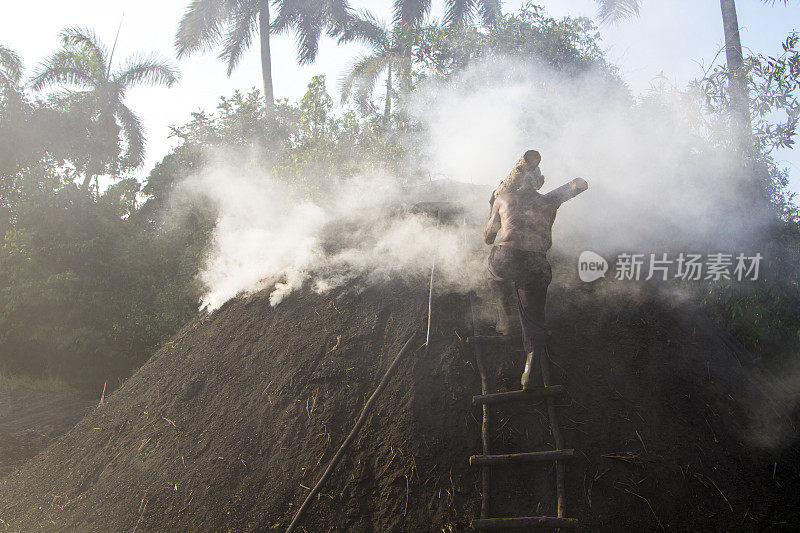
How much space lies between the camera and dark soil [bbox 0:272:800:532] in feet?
11.2

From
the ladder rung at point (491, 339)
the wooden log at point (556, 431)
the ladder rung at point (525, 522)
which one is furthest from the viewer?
the ladder rung at point (491, 339)

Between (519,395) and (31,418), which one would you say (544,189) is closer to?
(519,395)

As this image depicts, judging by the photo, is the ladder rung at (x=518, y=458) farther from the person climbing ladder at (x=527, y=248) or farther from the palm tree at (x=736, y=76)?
the palm tree at (x=736, y=76)

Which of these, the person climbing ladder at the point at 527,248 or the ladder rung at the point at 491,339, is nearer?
the person climbing ladder at the point at 527,248

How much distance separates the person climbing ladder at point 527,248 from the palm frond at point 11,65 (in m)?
17.0

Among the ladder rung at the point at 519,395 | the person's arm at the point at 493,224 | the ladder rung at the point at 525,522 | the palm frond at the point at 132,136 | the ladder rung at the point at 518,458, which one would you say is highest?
the palm frond at the point at 132,136

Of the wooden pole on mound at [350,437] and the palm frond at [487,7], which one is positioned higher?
the palm frond at [487,7]

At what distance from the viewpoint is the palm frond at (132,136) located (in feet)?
57.7

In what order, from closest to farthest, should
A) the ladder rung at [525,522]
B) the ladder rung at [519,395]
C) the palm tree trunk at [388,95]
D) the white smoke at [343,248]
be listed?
the ladder rung at [525,522] < the ladder rung at [519,395] < the white smoke at [343,248] < the palm tree trunk at [388,95]

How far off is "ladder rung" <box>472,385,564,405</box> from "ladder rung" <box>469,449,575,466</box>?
457 millimetres

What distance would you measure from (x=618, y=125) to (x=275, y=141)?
351 inches

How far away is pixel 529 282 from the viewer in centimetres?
402

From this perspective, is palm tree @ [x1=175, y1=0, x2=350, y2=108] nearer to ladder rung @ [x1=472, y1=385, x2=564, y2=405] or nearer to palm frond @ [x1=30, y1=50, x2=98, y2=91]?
palm frond @ [x1=30, y1=50, x2=98, y2=91]

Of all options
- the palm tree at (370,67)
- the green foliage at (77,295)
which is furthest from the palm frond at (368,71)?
the green foliage at (77,295)
